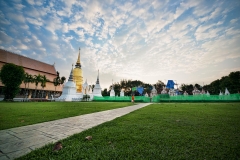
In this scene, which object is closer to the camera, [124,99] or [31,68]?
[124,99]

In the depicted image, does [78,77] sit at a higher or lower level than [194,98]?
higher

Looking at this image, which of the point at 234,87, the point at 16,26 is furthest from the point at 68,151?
the point at 234,87

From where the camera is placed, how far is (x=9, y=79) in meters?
20.5

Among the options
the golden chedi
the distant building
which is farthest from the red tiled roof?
the golden chedi

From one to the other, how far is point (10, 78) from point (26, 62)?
1645 centimetres

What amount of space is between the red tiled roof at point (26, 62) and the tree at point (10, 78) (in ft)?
35.9

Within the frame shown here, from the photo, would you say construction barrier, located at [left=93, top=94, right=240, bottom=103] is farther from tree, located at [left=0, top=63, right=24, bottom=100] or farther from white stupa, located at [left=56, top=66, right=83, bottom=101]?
tree, located at [left=0, top=63, right=24, bottom=100]

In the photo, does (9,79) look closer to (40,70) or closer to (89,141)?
(40,70)

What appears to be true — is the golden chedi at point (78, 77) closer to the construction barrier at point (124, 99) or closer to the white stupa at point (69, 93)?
the white stupa at point (69, 93)

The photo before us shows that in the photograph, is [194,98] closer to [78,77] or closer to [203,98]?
[203,98]

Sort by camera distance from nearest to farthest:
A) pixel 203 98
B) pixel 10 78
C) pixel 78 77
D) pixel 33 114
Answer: pixel 33 114
pixel 203 98
pixel 10 78
pixel 78 77

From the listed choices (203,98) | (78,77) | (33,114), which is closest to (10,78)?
(78,77)

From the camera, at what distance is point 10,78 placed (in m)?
20.5

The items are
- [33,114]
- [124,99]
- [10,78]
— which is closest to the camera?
[33,114]
